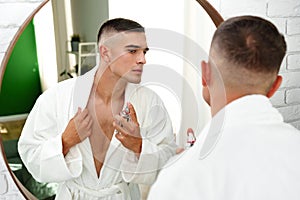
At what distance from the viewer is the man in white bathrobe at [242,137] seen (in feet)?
2.74

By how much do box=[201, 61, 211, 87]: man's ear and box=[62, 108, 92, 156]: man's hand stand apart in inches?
11.8

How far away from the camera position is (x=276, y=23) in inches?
51.1

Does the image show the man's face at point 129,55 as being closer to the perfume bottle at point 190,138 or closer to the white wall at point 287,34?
the perfume bottle at point 190,138

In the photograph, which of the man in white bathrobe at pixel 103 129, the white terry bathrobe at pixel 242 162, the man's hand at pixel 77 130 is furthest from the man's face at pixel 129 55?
the white terry bathrobe at pixel 242 162

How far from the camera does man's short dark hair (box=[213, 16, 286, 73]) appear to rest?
919mm

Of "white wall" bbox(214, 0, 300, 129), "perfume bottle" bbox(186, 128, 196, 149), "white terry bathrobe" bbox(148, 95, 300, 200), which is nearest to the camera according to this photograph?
"white terry bathrobe" bbox(148, 95, 300, 200)

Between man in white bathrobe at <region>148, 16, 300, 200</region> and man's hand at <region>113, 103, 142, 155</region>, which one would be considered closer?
man in white bathrobe at <region>148, 16, 300, 200</region>

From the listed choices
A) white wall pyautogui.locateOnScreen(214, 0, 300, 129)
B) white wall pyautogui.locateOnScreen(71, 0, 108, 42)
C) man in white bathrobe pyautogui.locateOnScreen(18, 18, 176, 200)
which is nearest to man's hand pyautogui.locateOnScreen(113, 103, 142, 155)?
man in white bathrobe pyautogui.locateOnScreen(18, 18, 176, 200)

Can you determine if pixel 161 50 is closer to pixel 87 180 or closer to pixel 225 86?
pixel 225 86

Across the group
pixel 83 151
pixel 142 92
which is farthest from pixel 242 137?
pixel 83 151

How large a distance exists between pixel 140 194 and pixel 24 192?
0.96 ft

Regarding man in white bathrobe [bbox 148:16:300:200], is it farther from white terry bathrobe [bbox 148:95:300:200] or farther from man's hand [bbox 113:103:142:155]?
man's hand [bbox 113:103:142:155]

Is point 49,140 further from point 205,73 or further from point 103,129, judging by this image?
point 205,73

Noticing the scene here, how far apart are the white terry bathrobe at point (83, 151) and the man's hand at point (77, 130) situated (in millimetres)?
10
